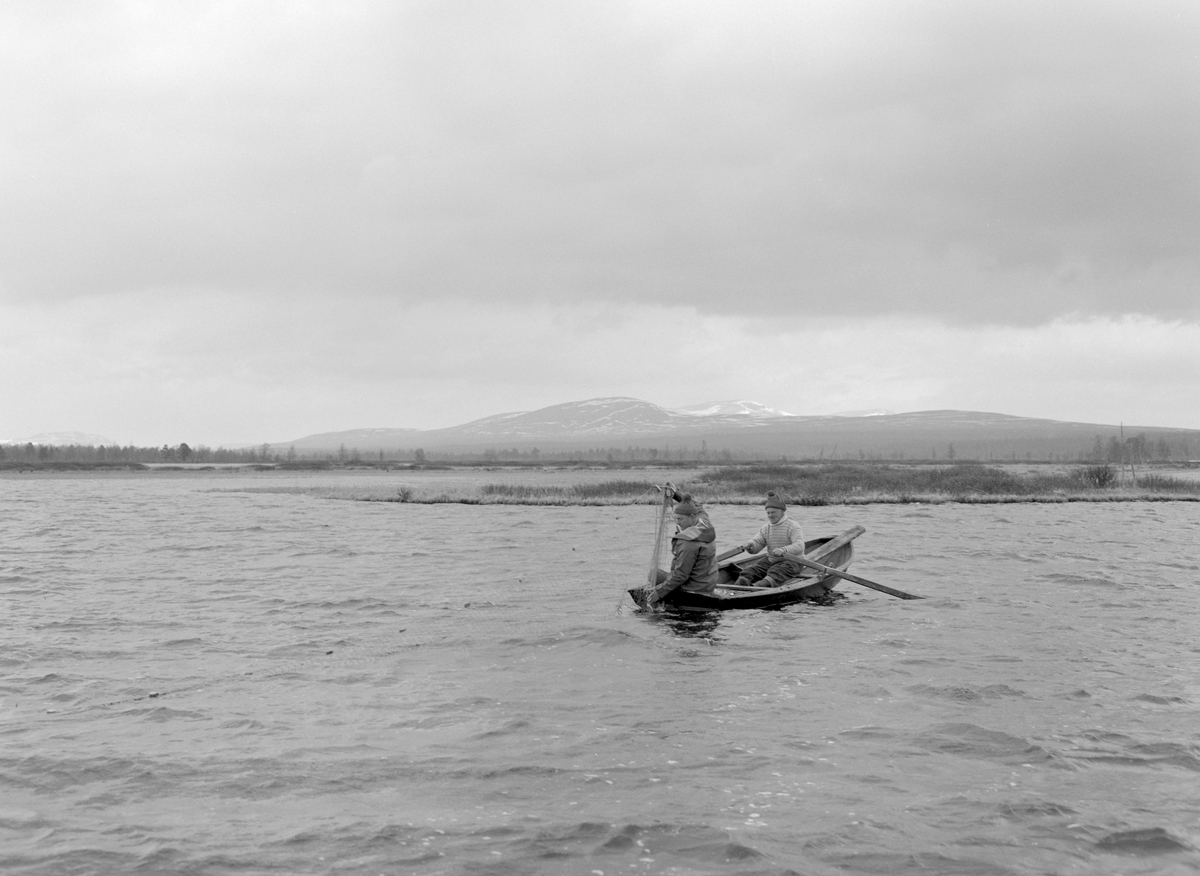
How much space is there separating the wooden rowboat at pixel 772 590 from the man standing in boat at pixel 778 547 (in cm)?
29

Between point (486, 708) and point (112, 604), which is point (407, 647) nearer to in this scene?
point (486, 708)

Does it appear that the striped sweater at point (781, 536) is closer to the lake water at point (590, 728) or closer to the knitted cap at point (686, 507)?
the lake water at point (590, 728)

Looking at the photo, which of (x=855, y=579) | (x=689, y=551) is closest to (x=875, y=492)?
(x=855, y=579)

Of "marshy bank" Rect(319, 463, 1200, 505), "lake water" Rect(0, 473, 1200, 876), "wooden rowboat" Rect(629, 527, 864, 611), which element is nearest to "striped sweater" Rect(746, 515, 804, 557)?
"wooden rowboat" Rect(629, 527, 864, 611)

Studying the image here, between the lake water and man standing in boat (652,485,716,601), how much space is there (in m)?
0.96

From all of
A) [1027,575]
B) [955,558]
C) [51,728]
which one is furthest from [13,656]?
[955,558]

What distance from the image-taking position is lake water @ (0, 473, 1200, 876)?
9.22 m

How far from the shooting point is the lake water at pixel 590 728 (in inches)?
363

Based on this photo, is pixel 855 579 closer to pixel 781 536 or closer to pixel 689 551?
pixel 781 536

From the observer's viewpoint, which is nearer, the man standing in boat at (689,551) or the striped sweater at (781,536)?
the man standing in boat at (689,551)

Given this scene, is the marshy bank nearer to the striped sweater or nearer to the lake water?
the striped sweater

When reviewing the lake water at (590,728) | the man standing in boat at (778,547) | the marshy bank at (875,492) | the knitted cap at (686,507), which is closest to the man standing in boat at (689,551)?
the knitted cap at (686,507)

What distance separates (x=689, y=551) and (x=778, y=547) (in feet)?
13.1

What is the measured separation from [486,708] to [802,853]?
598 centimetres
